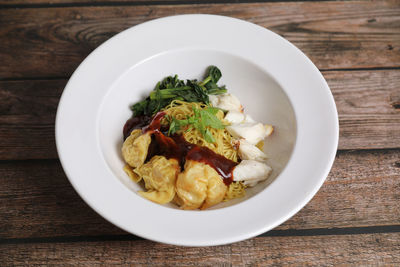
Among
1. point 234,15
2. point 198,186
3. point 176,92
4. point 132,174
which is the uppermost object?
point 234,15

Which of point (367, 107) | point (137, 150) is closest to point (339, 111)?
point (367, 107)

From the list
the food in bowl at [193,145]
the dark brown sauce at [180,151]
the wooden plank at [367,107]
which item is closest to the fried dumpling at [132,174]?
the food in bowl at [193,145]

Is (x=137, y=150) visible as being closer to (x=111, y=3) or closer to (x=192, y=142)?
(x=192, y=142)

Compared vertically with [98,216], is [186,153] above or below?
above

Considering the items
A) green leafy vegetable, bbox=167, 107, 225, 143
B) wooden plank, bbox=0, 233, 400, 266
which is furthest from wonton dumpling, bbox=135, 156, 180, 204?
wooden plank, bbox=0, 233, 400, 266

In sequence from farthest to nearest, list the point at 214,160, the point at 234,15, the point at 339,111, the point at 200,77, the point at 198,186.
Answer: the point at 234,15 < the point at 339,111 < the point at 200,77 < the point at 214,160 < the point at 198,186

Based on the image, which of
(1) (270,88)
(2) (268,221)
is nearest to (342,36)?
(1) (270,88)
